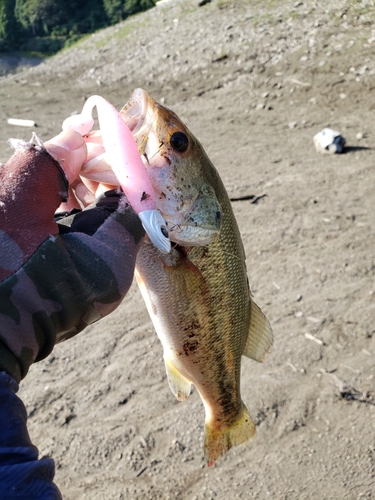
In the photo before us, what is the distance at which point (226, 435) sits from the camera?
10.1 ft

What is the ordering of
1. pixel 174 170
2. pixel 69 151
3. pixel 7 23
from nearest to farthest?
1. pixel 69 151
2. pixel 174 170
3. pixel 7 23

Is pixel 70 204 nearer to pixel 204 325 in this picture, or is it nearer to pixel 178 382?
pixel 204 325

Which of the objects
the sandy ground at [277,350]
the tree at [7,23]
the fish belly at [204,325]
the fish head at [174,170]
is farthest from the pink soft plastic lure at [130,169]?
the tree at [7,23]

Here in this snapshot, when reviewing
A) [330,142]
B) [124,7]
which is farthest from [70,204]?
[124,7]

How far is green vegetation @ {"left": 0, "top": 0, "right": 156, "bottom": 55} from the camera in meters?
21.4

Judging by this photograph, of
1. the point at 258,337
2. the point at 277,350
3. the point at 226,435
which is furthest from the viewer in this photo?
the point at 277,350

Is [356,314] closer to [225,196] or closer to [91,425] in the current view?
[91,425]

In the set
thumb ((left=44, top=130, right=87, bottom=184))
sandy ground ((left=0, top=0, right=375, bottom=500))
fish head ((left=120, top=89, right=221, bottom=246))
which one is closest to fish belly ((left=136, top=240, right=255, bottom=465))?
fish head ((left=120, top=89, right=221, bottom=246))

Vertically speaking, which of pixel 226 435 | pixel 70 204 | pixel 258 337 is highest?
pixel 70 204

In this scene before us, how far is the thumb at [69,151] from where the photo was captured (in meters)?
1.93

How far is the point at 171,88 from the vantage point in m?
12.5

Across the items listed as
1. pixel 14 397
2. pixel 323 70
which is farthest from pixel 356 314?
pixel 323 70

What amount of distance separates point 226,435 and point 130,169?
5.57ft

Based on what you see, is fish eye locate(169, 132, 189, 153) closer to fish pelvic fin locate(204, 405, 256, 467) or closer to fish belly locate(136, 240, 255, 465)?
fish belly locate(136, 240, 255, 465)
